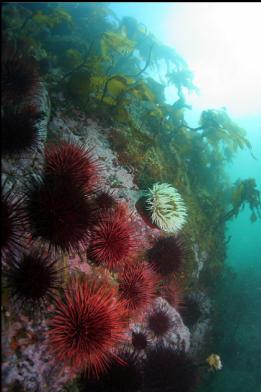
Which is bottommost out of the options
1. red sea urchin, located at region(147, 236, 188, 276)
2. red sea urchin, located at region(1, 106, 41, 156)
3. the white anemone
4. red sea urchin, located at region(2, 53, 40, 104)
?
red sea urchin, located at region(147, 236, 188, 276)

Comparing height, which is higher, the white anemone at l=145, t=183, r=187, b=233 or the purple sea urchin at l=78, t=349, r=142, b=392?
the white anemone at l=145, t=183, r=187, b=233

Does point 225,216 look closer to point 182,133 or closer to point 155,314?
point 182,133

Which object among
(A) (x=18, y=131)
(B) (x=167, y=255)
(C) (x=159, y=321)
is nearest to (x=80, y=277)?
(B) (x=167, y=255)

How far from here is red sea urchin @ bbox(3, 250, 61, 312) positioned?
3.73 m

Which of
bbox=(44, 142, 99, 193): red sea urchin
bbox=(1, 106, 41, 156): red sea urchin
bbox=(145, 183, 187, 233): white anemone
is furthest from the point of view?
bbox=(145, 183, 187, 233): white anemone

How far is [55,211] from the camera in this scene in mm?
3967

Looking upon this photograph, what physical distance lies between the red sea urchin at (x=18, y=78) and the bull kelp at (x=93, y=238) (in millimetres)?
19

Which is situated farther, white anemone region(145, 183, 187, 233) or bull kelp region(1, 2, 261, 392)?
white anemone region(145, 183, 187, 233)

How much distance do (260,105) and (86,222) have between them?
4144cm

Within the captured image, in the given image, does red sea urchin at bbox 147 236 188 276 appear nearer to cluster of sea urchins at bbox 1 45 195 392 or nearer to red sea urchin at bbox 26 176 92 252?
cluster of sea urchins at bbox 1 45 195 392

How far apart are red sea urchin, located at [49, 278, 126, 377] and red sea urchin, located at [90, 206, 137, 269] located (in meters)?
0.80

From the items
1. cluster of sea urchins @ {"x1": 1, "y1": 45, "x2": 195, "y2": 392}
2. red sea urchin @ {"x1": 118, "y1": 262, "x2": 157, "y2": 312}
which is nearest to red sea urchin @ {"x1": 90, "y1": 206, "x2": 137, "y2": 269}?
cluster of sea urchins @ {"x1": 1, "y1": 45, "x2": 195, "y2": 392}

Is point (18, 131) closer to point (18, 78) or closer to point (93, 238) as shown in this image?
point (18, 78)

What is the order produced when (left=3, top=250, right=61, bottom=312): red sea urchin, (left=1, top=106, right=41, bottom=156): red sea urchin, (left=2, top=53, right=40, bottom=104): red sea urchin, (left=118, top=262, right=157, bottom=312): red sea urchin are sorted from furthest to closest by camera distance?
(left=118, top=262, right=157, bottom=312): red sea urchin < (left=2, top=53, right=40, bottom=104): red sea urchin < (left=1, top=106, right=41, bottom=156): red sea urchin < (left=3, top=250, right=61, bottom=312): red sea urchin
